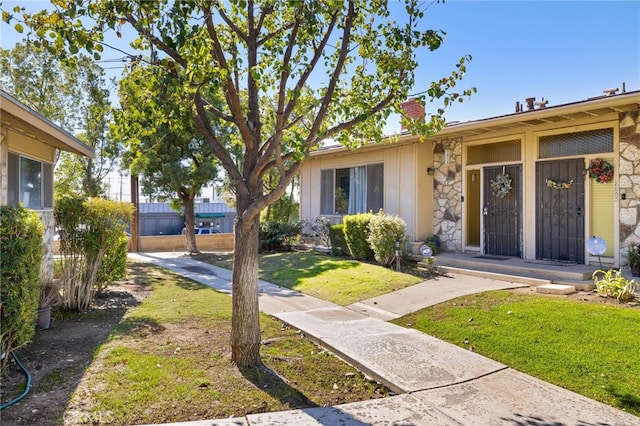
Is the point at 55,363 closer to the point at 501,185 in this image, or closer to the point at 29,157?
the point at 29,157

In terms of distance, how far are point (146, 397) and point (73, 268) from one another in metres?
4.18

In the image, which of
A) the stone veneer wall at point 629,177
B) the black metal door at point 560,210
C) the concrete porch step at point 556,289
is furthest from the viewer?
the black metal door at point 560,210

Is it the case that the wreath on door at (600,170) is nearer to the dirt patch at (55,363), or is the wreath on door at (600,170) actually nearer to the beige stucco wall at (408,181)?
the beige stucco wall at (408,181)

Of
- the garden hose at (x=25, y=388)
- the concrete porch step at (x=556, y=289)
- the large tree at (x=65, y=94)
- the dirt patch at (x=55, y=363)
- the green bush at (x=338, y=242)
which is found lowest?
the dirt patch at (x=55, y=363)

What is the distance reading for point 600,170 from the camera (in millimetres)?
8195

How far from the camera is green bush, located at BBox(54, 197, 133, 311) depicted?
6751mm

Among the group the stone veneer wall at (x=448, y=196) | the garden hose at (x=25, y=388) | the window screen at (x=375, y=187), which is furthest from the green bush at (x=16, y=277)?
the window screen at (x=375, y=187)

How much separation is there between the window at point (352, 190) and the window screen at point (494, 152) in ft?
8.34

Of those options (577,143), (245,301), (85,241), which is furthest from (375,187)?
(245,301)

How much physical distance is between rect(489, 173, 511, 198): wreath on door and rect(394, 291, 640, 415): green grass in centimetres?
365

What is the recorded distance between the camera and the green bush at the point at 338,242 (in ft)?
38.3

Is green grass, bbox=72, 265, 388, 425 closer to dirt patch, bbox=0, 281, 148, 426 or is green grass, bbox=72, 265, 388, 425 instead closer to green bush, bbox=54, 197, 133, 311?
dirt patch, bbox=0, 281, 148, 426

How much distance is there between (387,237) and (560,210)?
3.52 m

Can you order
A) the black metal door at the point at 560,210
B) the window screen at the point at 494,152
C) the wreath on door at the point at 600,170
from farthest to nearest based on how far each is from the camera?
the window screen at the point at 494,152 < the black metal door at the point at 560,210 < the wreath on door at the point at 600,170
